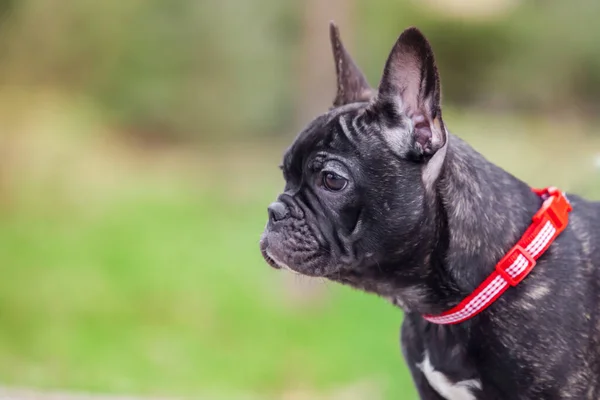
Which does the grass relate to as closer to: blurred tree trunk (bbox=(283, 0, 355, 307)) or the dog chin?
blurred tree trunk (bbox=(283, 0, 355, 307))

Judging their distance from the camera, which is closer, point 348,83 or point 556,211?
point 556,211

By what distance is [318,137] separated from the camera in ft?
8.04

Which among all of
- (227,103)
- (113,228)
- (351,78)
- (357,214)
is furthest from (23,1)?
(357,214)

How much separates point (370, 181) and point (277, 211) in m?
0.37

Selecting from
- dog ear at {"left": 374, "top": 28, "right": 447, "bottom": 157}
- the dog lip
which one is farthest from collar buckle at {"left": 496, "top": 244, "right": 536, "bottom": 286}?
the dog lip

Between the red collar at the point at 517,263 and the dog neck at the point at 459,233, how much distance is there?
3 centimetres

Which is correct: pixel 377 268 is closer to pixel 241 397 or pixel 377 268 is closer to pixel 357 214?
pixel 357 214

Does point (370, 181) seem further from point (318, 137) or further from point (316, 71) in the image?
point (316, 71)

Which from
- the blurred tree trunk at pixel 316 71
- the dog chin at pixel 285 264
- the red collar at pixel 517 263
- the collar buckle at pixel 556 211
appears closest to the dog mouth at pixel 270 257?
the dog chin at pixel 285 264

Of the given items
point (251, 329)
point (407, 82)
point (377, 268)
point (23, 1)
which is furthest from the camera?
point (23, 1)

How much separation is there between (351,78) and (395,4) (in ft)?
23.6

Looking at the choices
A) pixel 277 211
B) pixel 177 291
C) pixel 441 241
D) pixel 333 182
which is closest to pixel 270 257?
pixel 277 211

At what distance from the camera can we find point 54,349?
5.46 metres

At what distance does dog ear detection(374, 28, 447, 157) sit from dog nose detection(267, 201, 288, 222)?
448 mm
